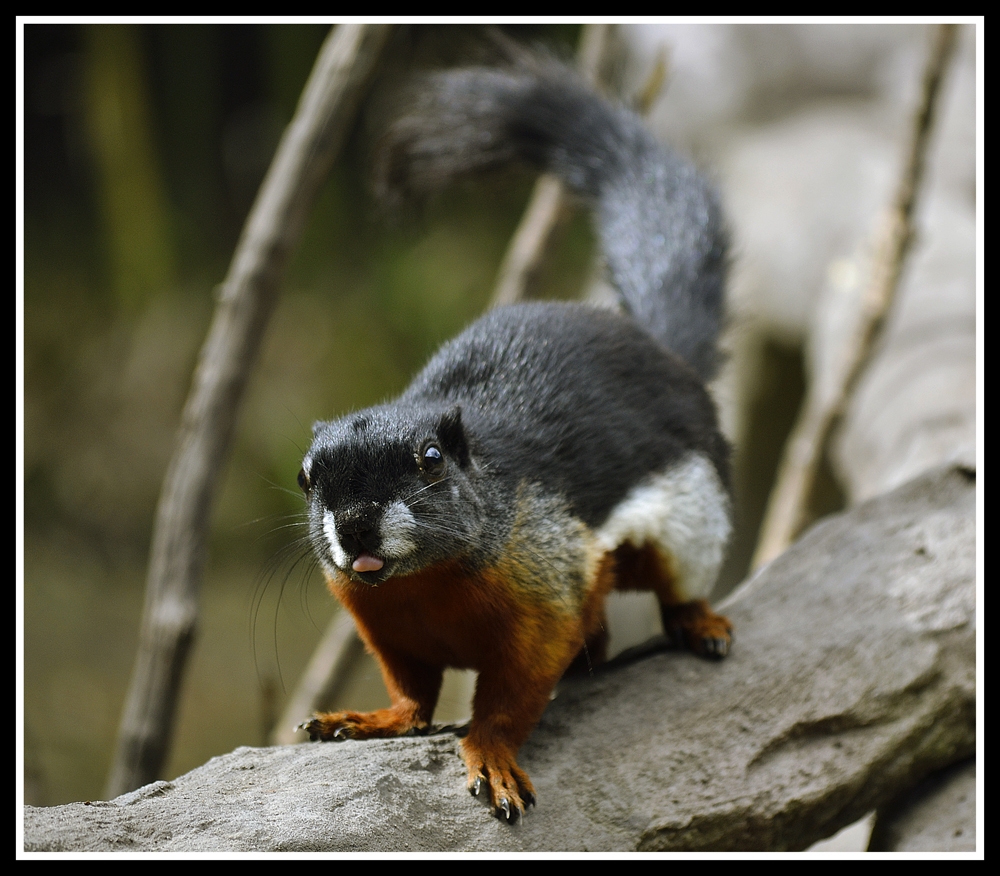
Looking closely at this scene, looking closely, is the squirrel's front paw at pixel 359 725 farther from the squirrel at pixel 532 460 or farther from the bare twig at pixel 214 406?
the bare twig at pixel 214 406

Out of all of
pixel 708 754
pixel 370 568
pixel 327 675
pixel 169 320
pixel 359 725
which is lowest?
pixel 708 754

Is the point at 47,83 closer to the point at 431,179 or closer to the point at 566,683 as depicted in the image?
the point at 431,179

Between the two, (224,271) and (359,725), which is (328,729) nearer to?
(359,725)

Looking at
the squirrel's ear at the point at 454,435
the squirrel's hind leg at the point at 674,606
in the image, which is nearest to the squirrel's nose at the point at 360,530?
the squirrel's ear at the point at 454,435

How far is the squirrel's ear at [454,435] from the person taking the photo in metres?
2.59

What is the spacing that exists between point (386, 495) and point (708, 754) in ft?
4.20

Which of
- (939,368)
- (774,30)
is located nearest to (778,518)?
(939,368)

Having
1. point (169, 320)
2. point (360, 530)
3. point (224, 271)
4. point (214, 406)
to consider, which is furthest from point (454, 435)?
point (224, 271)

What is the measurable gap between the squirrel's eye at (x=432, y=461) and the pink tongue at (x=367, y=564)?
0.27 meters

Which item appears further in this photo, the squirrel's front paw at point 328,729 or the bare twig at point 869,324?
the bare twig at point 869,324

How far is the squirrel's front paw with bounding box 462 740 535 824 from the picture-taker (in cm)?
255

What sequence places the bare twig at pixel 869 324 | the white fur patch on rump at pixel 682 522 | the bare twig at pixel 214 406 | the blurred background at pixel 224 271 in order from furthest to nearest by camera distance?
the blurred background at pixel 224 271 < the bare twig at pixel 869 324 < the bare twig at pixel 214 406 < the white fur patch on rump at pixel 682 522

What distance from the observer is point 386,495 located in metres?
2.38
